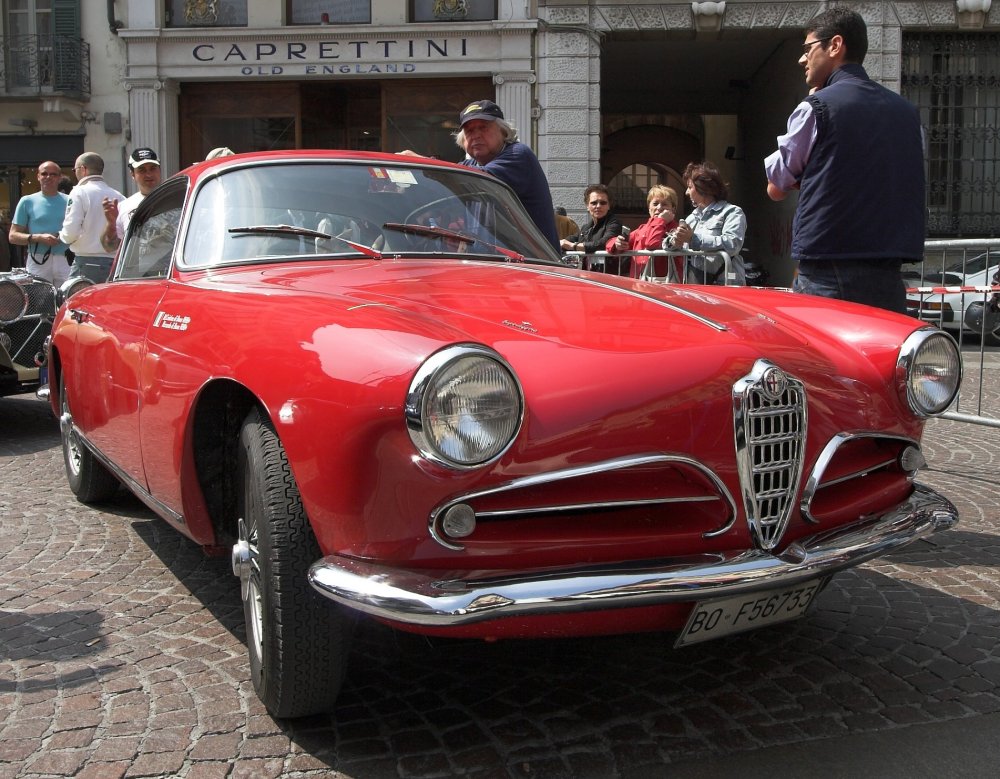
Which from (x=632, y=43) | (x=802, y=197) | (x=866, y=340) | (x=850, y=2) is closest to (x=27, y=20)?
(x=632, y=43)

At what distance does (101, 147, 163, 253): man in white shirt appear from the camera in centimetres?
715

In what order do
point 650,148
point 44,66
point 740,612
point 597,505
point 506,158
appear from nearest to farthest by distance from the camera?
1. point 597,505
2. point 740,612
3. point 506,158
4. point 44,66
5. point 650,148

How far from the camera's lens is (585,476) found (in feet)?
7.45

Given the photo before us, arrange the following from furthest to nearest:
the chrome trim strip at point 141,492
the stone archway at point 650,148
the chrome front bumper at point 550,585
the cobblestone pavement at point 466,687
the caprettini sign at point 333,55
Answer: the stone archway at point 650,148 → the caprettini sign at point 333,55 → the chrome trim strip at point 141,492 → the cobblestone pavement at point 466,687 → the chrome front bumper at point 550,585

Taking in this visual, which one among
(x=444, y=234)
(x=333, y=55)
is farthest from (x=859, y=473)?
(x=333, y=55)

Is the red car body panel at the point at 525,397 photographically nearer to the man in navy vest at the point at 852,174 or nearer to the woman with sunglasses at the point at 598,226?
the man in navy vest at the point at 852,174

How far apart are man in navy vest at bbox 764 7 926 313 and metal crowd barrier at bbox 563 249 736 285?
8.26 ft

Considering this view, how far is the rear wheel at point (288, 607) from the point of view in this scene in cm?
235

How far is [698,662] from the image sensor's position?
3002 mm

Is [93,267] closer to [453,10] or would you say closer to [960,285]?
[960,285]

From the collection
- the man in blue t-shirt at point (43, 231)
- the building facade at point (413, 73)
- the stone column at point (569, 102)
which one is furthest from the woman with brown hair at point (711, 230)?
the building facade at point (413, 73)

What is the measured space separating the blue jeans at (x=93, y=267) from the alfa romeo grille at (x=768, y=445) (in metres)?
5.66

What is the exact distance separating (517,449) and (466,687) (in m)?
0.94

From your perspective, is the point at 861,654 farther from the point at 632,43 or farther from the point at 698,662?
the point at 632,43
